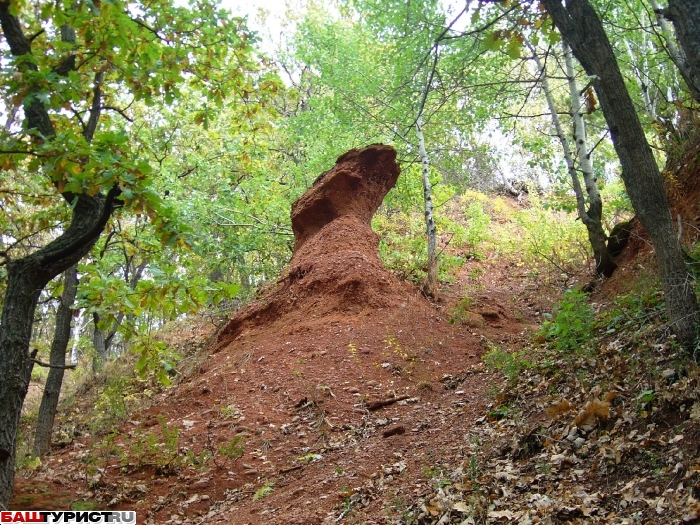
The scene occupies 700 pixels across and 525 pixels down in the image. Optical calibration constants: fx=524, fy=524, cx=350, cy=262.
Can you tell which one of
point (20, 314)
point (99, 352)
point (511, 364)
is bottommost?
point (511, 364)

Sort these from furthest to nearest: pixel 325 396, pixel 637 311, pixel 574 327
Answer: pixel 325 396
pixel 574 327
pixel 637 311

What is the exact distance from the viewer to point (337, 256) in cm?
1088

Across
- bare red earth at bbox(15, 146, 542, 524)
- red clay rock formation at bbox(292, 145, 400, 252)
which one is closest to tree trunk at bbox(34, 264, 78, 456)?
bare red earth at bbox(15, 146, 542, 524)

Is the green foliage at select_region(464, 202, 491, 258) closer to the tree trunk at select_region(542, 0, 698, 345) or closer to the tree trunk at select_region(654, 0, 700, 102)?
the tree trunk at select_region(542, 0, 698, 345)

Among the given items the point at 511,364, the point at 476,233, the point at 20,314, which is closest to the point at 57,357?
the point at 20,314

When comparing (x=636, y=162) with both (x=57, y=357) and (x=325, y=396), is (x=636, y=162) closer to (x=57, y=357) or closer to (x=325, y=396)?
(x=325, y=396)

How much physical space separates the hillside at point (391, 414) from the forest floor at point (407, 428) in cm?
2

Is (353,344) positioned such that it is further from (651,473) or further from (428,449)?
(651,473)

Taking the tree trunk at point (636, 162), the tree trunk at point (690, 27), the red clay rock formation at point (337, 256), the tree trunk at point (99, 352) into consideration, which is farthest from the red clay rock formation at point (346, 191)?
the tree trunk at point (690, 27)

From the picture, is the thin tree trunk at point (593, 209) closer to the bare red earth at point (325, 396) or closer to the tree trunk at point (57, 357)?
the bare red earth at point (325, 396)

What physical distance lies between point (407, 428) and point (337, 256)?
5.16m

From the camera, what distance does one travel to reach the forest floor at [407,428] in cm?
368

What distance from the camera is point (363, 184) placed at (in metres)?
12.0

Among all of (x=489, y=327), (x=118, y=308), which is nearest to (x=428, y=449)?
(x=118, y=308)
